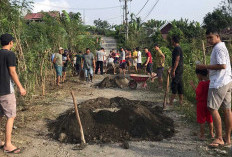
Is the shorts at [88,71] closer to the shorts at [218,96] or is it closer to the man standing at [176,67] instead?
the man standing at [176,67]

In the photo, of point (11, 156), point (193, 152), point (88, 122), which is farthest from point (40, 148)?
point (193, 152)

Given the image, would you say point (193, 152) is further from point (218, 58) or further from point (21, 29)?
point (21, 29)

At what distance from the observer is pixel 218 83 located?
3.90 metres

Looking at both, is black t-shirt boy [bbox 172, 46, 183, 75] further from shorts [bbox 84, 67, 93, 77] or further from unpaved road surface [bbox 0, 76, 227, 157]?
shorts [bbox 84, 67, 93, 77]

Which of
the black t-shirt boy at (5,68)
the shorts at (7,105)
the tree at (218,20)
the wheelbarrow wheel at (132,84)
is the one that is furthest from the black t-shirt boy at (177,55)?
the tree at (218,20)

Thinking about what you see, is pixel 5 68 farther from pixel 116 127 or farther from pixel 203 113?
pixel 203 113

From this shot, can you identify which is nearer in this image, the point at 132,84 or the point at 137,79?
the point at 137,79

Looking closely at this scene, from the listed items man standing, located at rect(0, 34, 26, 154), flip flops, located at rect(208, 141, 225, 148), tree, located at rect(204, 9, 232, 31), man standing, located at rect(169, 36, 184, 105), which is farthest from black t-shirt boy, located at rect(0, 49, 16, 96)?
tree, located at rect(204, 9, 232, 31)

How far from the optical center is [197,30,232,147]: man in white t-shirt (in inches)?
152

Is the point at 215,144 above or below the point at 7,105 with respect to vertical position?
below

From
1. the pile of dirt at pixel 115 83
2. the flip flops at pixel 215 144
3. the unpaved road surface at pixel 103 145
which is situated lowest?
the unpaved road surface at pixel 103 145

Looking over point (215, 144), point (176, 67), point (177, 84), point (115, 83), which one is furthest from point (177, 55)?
point (115, 83)

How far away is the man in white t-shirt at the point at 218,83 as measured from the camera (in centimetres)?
387

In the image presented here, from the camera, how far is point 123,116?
5363mm
